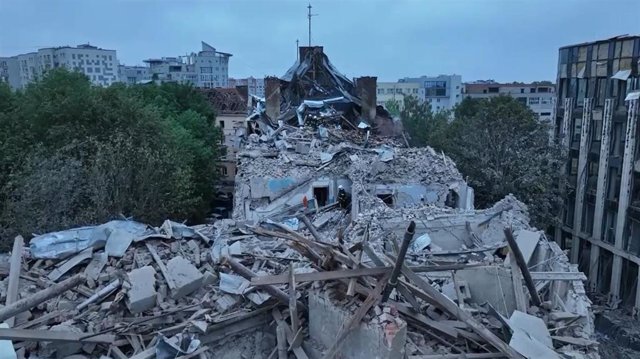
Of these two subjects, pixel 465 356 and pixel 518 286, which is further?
pixel 518 286

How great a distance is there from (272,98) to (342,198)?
10429 millimetres

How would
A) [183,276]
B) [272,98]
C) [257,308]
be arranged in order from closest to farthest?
[257,308] → [183,276] → [272,98]

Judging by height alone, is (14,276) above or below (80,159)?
below

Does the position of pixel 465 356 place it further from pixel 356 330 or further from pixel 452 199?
pixel 452 199

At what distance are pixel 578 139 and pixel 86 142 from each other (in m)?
19.6

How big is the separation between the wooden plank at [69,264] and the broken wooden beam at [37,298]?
0.59 meters

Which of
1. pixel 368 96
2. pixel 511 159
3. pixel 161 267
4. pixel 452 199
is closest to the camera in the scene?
pixel 161 267

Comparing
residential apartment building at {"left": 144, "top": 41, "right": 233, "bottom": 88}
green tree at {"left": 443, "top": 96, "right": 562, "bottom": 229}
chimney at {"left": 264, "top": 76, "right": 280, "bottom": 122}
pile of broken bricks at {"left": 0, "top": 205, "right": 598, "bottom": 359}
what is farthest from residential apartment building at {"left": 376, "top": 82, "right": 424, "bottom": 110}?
pile of broken bricks at {"left": 0, "top": 205, "right": 598, "bottom": 359}

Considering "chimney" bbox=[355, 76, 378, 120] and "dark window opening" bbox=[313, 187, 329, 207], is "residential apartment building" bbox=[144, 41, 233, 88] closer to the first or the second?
"chimney" bbox=[355, 76, 378, 120]

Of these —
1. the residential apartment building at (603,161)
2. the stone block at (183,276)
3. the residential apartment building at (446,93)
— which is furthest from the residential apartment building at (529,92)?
the stone block at (183,276)

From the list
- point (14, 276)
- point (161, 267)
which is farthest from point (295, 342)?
point (14, 276)

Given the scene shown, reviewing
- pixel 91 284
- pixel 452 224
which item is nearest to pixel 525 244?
pixel 452 224

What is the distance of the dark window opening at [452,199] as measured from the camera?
1269cm

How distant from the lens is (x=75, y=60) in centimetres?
6281
